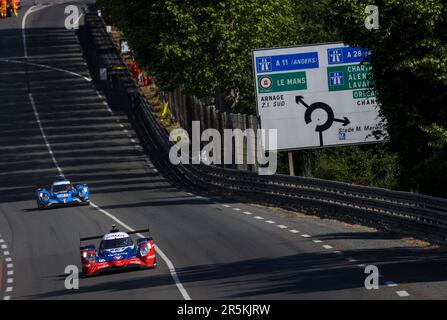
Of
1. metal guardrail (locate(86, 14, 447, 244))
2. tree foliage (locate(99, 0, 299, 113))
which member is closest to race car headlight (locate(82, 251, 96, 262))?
metal guardrail (locate(86, 14, 447, 244))

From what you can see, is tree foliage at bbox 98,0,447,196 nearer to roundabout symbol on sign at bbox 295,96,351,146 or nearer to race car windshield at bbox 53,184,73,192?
roundabout symbol on sign at bbox 295,96,351,146

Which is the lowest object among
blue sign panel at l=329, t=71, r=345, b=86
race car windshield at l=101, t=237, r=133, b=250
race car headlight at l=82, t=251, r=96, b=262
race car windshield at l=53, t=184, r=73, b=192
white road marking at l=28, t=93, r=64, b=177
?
race car headlight at l=82, t=251, r=96, b=262

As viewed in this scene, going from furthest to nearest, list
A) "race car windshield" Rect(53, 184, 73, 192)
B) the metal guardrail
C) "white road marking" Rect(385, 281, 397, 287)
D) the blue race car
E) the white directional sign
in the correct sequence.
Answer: "race car windshield" Rect(53, 184, 73, 192) < the blue race car < the white directional sign < the metal guardrail < "white road marking" Rect(385, 281, 397, 287)

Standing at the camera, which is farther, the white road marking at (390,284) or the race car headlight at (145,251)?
the race car headlight at (145,251)

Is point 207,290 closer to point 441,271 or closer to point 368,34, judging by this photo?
point 441,271

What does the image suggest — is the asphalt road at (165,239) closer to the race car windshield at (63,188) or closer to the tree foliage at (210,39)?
the race car windshield at (63,188)

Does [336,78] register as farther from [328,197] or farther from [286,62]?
[328,197]

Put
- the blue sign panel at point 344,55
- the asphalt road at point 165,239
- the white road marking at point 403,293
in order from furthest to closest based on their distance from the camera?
the blue sign panel at point 344,55, the asphalt road at point 165,239, the white road marking at point 403,293

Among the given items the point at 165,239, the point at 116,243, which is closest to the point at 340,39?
the point at 165,239

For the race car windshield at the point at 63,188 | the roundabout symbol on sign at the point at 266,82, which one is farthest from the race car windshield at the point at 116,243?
the race car windshield at the point at 63,188

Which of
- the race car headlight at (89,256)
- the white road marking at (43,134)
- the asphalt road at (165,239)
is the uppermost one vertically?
the white road marking at (43,134)

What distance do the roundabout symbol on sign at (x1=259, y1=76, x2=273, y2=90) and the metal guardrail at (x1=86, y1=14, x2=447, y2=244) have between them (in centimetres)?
330

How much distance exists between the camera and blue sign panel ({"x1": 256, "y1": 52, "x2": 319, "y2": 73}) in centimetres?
4766

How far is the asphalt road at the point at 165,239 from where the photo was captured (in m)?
25.3
